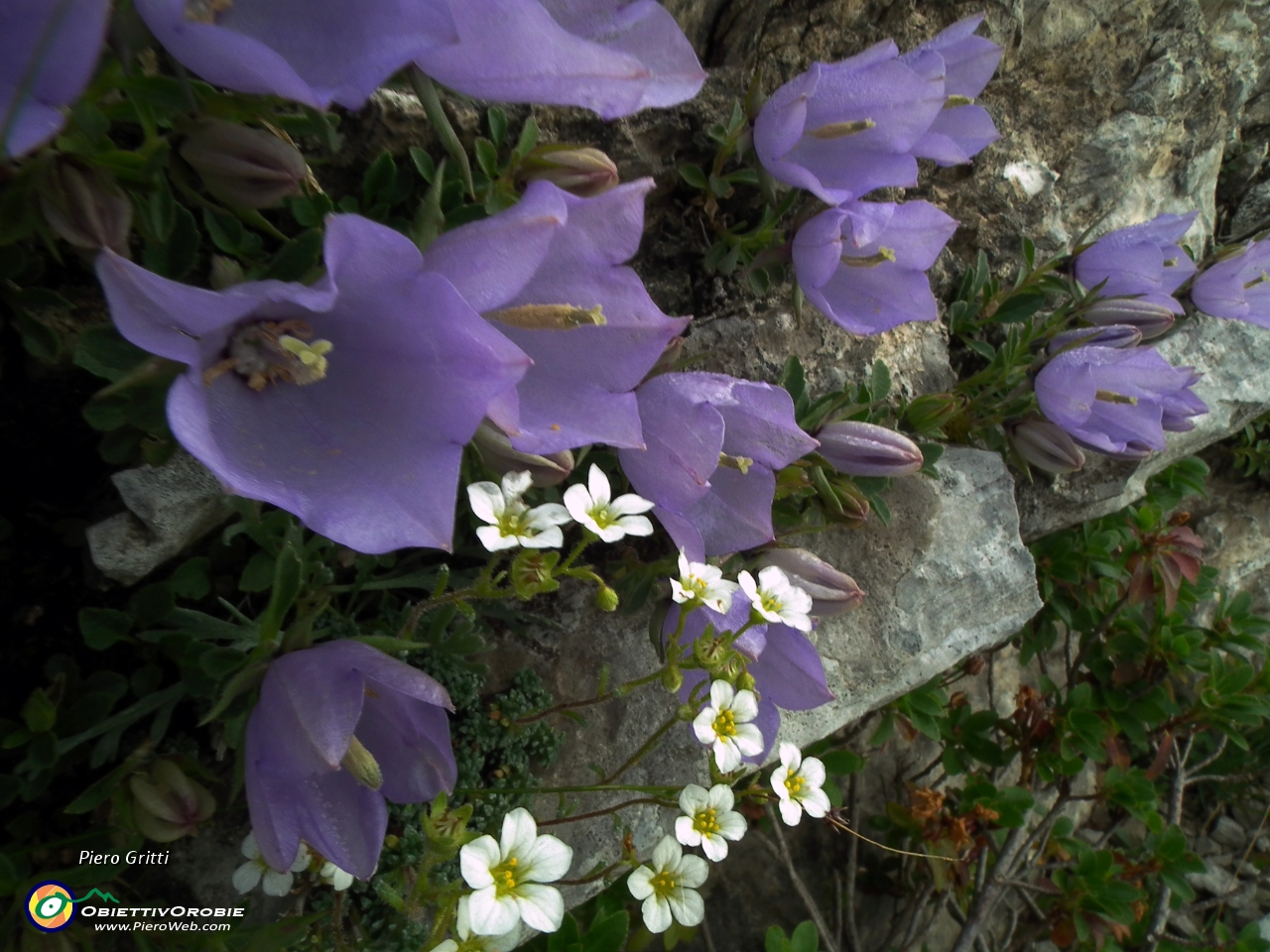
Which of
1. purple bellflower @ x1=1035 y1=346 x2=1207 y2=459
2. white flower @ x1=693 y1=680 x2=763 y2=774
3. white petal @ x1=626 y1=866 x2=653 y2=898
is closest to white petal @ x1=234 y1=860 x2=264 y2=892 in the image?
white petal @ x1=626 y1=866 x2=653 y2=898

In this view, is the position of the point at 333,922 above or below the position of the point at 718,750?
below

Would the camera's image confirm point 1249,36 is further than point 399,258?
Yes

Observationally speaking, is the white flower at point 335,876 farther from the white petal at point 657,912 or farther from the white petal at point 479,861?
the white petal at point 657,912

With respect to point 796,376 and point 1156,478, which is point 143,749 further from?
point 1156,478

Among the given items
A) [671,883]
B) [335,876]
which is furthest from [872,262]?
[335,876]

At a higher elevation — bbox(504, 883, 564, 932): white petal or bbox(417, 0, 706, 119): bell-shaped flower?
bbox(417, 0, 706, 119): bell-shaped flower

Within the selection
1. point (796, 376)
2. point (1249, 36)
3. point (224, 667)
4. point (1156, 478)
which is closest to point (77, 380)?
point (224, 667)

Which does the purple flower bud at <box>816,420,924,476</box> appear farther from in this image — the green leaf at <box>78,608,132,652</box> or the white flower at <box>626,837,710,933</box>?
the green leaf at <box>78,608,132,652</box>

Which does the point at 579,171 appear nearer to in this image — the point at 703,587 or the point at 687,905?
the point at 703,587
